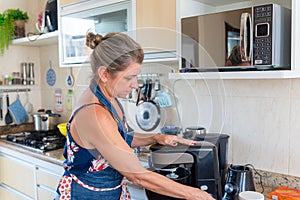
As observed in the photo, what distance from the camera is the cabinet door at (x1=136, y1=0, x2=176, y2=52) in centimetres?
152

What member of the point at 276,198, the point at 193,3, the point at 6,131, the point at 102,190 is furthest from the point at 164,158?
the point at 6,131

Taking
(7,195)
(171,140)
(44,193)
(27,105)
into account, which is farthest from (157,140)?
(27,105)

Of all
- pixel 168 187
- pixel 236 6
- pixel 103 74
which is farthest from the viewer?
pixel 236 6

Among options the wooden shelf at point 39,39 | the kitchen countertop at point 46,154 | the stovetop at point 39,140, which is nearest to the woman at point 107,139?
the kitchen countertop at point 46,154

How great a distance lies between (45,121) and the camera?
2939mm

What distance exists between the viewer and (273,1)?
4.99 feet

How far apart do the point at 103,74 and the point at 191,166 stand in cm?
50

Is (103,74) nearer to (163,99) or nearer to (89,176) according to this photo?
(89,176)

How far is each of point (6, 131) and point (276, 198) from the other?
258 cm

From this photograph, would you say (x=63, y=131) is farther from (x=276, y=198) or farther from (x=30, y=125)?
(x=276, y=198)

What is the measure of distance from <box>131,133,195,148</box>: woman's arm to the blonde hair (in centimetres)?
37

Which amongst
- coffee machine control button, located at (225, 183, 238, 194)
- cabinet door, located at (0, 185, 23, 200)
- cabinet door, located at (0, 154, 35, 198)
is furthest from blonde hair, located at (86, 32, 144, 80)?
cabinet door, located at (0, 185, 23, 200)

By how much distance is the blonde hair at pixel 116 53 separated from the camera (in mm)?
1142

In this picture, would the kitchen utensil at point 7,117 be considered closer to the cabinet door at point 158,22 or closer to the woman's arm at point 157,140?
the cabinet door at point 158,22
